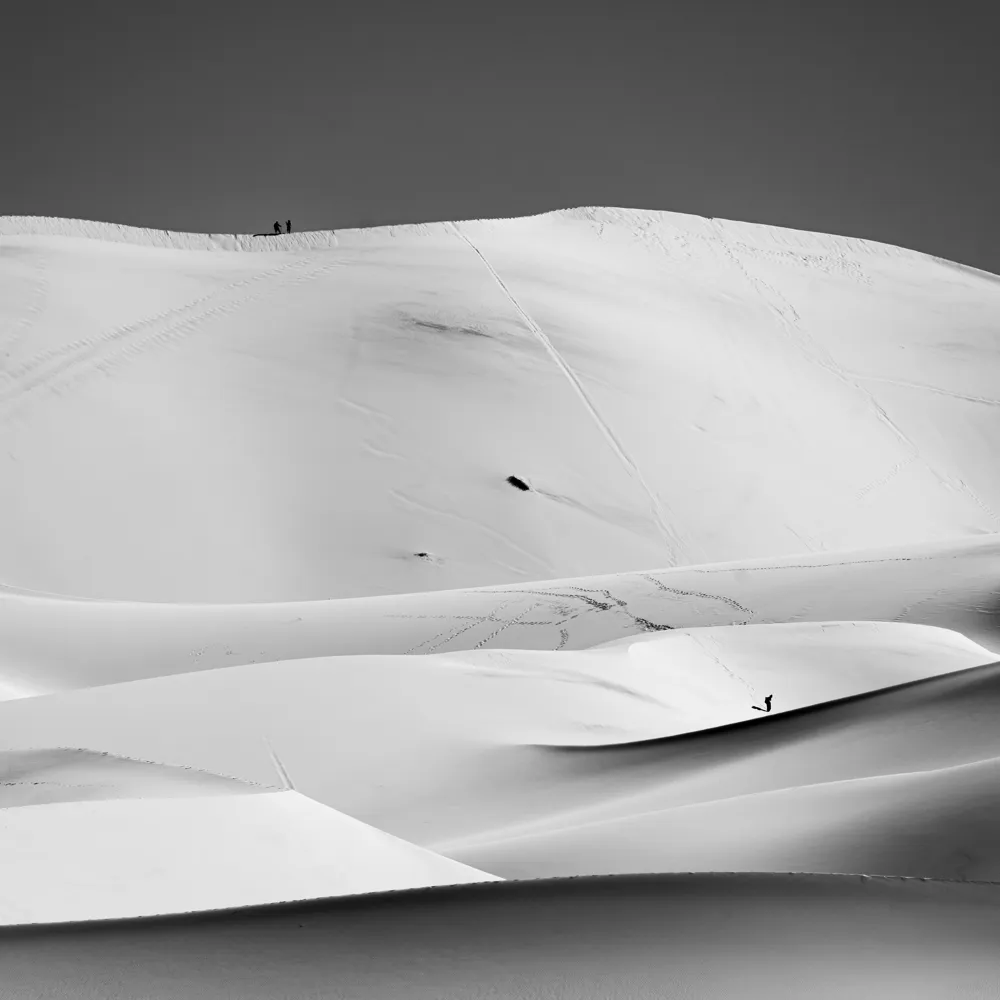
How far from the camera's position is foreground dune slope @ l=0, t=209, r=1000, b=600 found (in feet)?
56.6

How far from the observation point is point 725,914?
7.27 ft

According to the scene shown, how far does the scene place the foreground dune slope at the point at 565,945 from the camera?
189 cm

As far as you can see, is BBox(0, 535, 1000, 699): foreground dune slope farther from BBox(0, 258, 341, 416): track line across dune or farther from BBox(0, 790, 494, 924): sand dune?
BBox(0, 790, 494, 924): sand dune

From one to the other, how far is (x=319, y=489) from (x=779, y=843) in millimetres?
14796

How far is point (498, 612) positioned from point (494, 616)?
0.16 metres

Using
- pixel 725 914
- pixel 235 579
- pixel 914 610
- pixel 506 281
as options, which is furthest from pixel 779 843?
pixel 506 281

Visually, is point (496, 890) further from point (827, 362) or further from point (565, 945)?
point (827, 362)

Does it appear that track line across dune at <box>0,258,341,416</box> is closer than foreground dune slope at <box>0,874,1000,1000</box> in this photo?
No

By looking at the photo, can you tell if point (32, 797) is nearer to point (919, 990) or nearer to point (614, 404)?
point (919, 990)

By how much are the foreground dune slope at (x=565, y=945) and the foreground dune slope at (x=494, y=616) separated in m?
8.89

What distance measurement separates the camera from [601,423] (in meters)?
20.8

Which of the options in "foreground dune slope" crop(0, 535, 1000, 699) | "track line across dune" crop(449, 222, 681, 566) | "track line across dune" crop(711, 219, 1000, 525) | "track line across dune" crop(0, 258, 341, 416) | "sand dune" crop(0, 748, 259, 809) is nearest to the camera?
"sand dune" crop(0, 748, 259, 809)

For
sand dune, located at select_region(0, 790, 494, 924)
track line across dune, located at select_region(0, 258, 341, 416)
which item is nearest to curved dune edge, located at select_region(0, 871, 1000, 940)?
sand dune, located at select_region(0, 790, 494, 924)

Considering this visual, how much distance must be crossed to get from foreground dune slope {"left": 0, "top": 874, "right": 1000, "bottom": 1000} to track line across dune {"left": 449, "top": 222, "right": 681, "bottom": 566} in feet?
52.8
